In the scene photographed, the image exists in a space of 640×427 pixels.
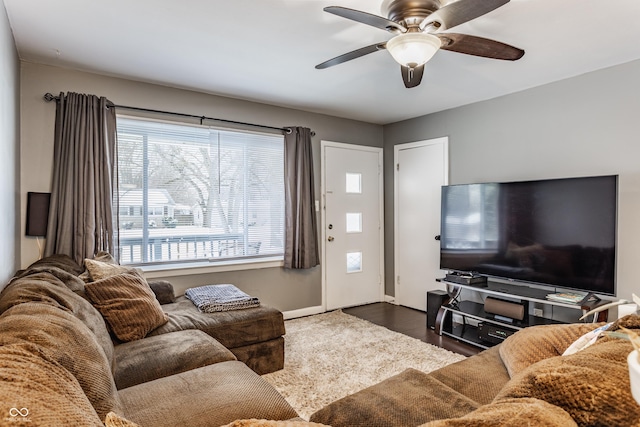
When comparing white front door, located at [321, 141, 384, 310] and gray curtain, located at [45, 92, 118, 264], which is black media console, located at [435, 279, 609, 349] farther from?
gray curtain, located at [45, 92, 118, 264]

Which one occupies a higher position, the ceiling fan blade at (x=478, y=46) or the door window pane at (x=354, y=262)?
the ceiling fan blade at (x=478, y=46)

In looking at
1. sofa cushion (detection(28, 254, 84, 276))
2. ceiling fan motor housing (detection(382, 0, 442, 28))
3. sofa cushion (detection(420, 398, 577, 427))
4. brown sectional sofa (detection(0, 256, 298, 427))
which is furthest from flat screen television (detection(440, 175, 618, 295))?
sofa cushion (detection(28, 254, 84, 276))

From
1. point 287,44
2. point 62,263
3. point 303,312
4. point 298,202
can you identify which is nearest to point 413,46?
point 287,44

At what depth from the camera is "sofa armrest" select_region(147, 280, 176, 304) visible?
314cm

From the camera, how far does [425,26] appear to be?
1.98 m

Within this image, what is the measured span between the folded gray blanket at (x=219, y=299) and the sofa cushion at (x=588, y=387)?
2.38 m

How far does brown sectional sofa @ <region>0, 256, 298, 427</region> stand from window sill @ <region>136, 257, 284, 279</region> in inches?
28.5

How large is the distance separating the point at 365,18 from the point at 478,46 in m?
0.75

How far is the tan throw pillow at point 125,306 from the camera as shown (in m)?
2.24

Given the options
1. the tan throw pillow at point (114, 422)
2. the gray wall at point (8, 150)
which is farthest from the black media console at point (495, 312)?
the gray wall at point (8, 150)

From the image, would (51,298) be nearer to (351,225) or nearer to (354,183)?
(351,225)

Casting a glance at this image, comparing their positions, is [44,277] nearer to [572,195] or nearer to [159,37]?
[159,37]

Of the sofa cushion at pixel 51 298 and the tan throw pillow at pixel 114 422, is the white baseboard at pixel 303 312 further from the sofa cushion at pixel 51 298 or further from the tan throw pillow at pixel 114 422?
the tan throw pillow at pixel 114 422

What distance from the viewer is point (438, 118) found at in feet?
14.6
